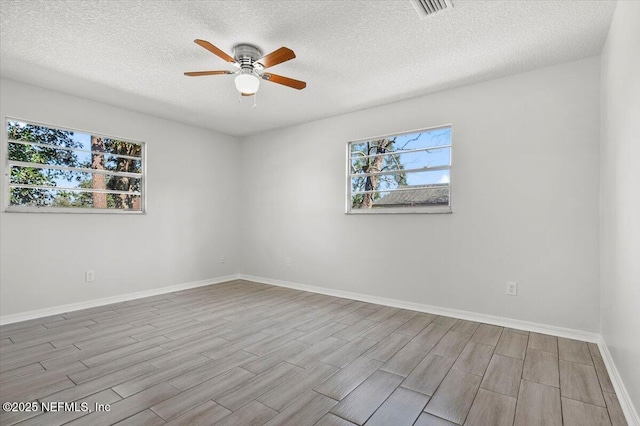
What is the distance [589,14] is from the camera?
2217 millimetres

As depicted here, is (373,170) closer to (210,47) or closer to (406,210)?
(406,210)

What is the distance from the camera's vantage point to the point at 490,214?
328 centimetres

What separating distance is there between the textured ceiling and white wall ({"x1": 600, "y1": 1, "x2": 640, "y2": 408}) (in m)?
0.42

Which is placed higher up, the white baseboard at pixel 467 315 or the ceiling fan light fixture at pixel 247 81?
the ceiling fan light fixture at pixel 247 81

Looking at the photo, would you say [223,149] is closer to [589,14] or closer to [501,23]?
[501,23]

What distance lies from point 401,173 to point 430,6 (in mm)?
2079

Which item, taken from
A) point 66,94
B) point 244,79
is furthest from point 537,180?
point 66,94

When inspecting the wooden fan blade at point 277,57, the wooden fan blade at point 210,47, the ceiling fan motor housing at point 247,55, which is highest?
the ceiling fan motor housing at point 247,55

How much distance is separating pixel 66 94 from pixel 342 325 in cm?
414

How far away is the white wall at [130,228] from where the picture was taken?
3.37 meters

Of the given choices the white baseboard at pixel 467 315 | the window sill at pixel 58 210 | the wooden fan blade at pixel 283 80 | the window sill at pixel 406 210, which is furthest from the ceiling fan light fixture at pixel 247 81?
the white baseboard at pixel 467 315

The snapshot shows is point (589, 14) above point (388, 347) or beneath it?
above

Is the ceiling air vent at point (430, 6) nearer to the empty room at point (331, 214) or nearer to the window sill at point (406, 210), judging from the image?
the empty room at point (331, 214)

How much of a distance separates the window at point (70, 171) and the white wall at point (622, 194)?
5.01m
